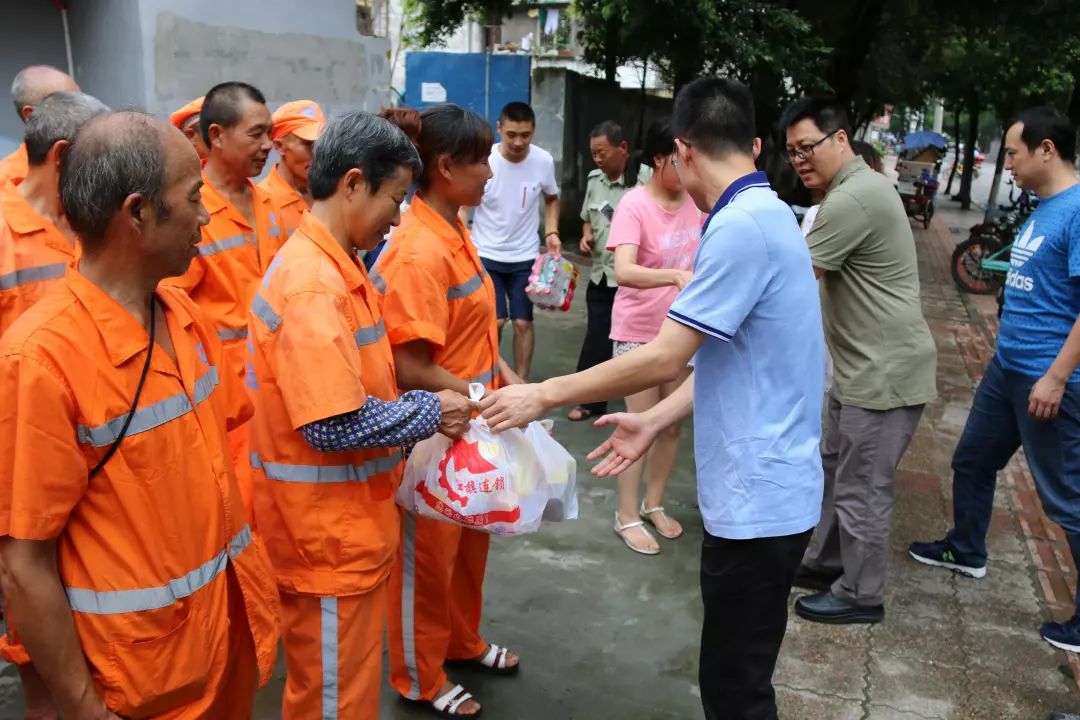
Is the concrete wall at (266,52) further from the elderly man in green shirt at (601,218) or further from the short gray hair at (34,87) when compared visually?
the elderly man in green shirt at (601,218)

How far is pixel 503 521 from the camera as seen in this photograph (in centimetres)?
240

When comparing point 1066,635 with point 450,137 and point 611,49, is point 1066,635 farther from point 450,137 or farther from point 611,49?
point 611,49

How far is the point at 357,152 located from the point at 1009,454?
319 centimetres

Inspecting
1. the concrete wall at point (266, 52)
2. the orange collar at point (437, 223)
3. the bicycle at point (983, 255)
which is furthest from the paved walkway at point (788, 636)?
the bicycle at point (983, 255)

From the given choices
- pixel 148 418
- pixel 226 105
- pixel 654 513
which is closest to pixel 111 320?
pixel 148 418

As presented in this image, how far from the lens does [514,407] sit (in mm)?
2303

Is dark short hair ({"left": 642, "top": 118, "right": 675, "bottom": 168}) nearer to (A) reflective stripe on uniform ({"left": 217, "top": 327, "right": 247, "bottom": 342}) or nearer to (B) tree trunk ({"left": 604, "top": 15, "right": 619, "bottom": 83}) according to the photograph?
(A) reflective stripe on uniform ({"left": 217, "top": 327, "right": 247, "bottom": 342})

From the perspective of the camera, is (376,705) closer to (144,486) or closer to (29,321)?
(144,486)

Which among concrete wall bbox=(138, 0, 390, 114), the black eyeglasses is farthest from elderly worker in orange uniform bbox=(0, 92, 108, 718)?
concrete wall bbox=(138, 0, 390, 114)

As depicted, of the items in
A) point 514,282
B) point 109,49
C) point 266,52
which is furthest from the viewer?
point 266,52

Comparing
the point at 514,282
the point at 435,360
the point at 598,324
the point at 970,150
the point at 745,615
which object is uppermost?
the point at 435,360

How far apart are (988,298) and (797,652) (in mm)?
9143

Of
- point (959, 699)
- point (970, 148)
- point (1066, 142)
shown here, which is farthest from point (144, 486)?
point (970, 148)

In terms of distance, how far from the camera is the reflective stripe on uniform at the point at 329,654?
2.10m
